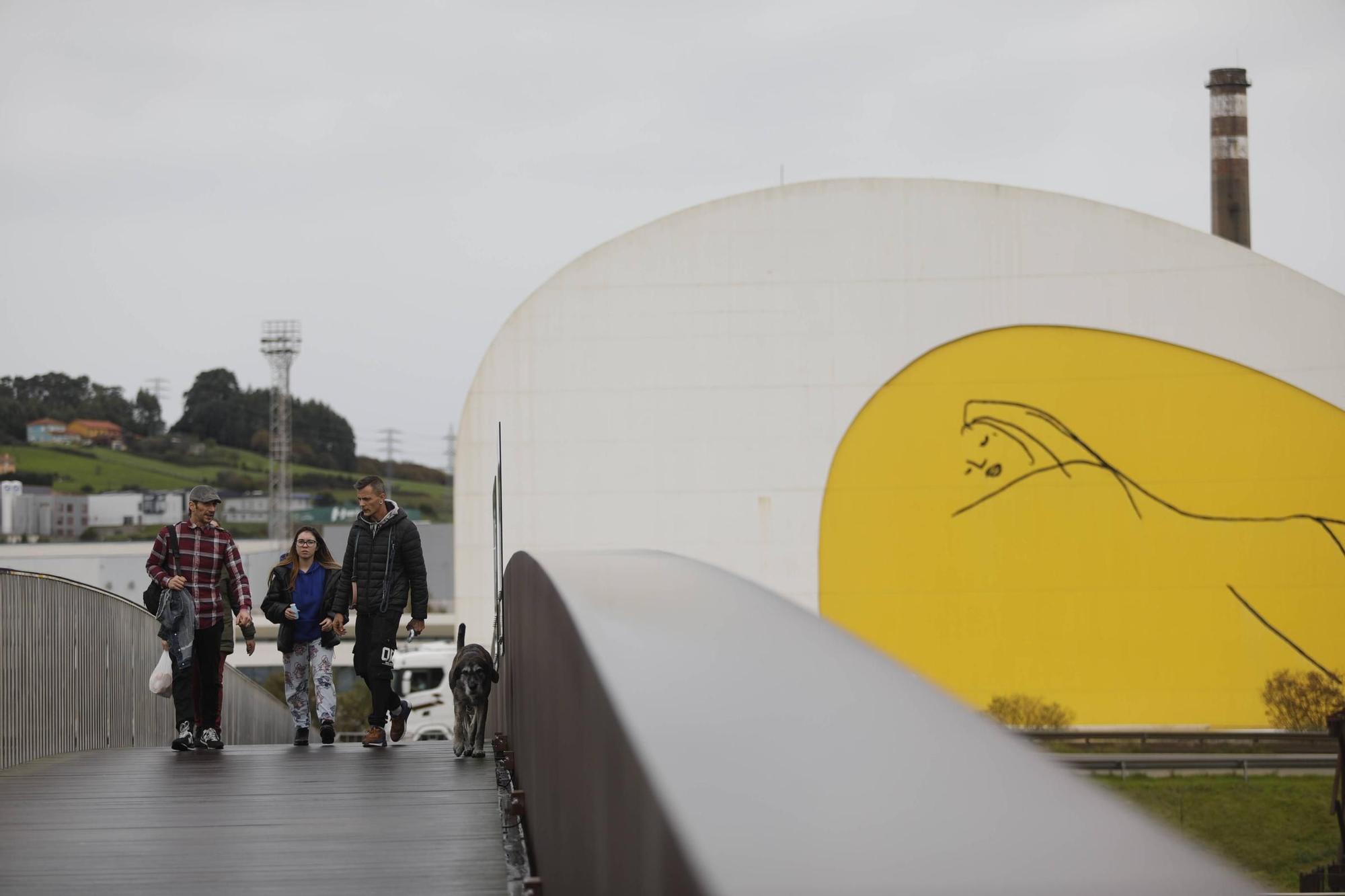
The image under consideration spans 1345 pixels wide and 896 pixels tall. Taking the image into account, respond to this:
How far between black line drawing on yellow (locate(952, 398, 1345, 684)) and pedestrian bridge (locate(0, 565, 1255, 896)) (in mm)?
21249

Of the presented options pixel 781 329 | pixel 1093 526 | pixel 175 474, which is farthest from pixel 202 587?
pixel 175 474

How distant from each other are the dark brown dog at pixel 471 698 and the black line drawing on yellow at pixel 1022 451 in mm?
20164

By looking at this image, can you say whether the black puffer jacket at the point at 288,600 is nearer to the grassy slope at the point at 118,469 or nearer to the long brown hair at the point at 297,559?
the long brown hair at the point at 297,559

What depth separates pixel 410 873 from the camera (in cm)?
521

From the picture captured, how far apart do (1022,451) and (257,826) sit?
23666mm

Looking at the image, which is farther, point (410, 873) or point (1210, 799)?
point (1210, 799)

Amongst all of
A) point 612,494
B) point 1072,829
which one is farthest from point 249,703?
point 1072,829

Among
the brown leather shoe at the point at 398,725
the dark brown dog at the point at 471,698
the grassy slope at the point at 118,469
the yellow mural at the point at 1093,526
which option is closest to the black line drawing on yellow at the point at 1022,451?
the yellow mural at the point at 1093,526

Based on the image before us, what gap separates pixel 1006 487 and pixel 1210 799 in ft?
24.4

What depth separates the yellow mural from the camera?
27719 mm

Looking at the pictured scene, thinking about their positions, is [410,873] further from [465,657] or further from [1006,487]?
[1006,487]

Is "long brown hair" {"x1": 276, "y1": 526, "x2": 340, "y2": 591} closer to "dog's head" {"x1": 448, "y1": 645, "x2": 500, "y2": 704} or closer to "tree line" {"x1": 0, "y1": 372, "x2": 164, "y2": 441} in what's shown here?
"dog's head" {"x1": 448, "y1": 645, "x2": 500, "y2": 704}

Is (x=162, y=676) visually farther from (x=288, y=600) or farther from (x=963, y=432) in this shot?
(x=963, y=432)

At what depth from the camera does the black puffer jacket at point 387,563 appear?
1009cm
